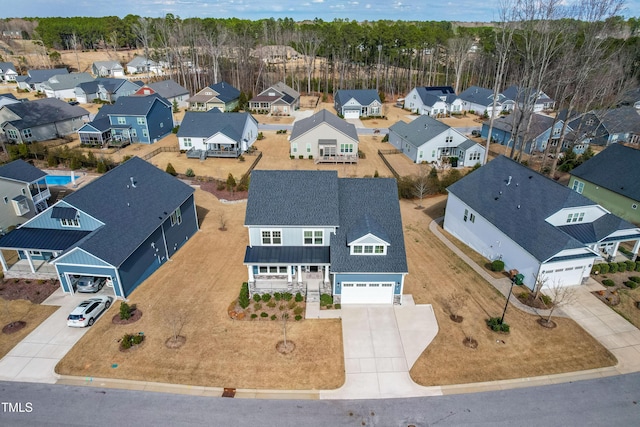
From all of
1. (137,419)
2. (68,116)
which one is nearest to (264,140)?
(68,116)

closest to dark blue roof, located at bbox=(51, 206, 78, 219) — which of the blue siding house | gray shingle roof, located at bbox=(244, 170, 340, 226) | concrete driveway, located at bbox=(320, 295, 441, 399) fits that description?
the blue siding house

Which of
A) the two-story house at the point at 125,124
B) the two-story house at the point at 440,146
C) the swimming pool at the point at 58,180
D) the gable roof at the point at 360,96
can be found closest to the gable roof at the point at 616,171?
the two-story house at the point at 440,146

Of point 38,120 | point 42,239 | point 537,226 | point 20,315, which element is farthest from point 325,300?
point 38,120

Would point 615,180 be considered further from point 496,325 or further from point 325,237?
point 325,237

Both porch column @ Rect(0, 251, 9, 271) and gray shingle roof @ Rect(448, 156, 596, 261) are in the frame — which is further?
porch column @ Rect(0, 251, 9, 271)

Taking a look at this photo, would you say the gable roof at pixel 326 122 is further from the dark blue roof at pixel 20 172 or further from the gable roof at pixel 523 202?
the dark blue roof at pixel 20 172

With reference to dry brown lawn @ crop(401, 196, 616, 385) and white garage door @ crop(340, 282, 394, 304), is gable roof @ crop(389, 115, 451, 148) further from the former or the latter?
white garage door @ crop(340, 282, 394, 304)

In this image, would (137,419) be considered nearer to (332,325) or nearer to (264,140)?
(332,325)
